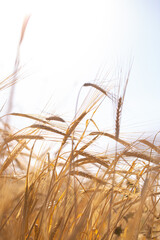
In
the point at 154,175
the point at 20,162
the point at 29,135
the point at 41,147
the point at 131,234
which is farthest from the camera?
the point at 20,162

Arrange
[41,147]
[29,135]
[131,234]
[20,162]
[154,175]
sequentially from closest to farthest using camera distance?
[131,234], [154,175], [29,135], [41,147], [20,162]

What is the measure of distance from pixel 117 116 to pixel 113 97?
0.10 metres

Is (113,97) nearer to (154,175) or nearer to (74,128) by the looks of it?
(74,128)

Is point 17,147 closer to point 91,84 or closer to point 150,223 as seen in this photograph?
point 91,84

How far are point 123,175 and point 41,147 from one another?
467mm

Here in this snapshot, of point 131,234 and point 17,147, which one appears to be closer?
point 131,234

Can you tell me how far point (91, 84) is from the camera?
Result: 1.28 m

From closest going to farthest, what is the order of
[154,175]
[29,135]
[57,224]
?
[57,224] → [154,175] → [29,135]

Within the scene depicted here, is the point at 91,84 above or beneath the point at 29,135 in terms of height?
above

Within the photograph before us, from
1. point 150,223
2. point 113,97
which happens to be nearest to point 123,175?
point 150,223

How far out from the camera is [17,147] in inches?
49.8

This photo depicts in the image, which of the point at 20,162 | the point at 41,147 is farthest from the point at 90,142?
the point at 20,162

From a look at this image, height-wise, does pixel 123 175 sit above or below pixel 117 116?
below

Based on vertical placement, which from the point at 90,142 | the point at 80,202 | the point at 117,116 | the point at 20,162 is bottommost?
the point at 80,202
